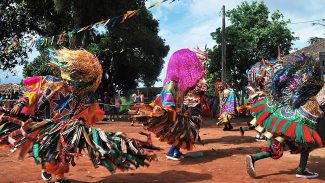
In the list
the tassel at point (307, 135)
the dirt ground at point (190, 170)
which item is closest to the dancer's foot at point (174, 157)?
the dirt ground at point (190, 170)

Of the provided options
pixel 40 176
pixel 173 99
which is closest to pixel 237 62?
pixel 173 99

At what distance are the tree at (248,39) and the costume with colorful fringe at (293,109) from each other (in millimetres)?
16748

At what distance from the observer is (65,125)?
5.63 meters

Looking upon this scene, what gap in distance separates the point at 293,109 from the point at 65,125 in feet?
11.6

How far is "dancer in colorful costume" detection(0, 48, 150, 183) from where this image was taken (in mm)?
5402

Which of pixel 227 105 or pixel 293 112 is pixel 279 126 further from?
pixel 227 105

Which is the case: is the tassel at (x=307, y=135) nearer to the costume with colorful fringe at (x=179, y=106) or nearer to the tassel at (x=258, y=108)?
the tassel at (x=258, y=108)

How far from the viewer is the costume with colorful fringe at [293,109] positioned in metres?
6.06

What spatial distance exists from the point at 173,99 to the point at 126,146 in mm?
2366

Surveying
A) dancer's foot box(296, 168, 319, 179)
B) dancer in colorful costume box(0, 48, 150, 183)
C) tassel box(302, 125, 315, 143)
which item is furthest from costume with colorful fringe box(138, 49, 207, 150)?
tassel box(302, 125, 315, 143)

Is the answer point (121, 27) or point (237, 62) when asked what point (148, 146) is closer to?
point (121, 27)

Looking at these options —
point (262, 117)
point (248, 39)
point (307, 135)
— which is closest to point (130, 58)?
point (248, 39)

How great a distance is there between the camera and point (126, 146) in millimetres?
5512

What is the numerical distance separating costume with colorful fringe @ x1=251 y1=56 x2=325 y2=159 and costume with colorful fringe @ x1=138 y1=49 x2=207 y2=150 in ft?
5.06
